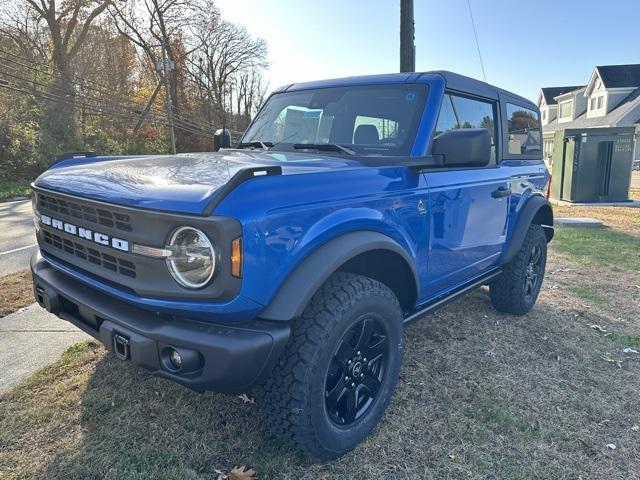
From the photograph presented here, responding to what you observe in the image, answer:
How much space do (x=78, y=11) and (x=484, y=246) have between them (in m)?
28.6

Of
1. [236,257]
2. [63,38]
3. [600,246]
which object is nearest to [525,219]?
[236,257]

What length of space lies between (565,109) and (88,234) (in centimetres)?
4506

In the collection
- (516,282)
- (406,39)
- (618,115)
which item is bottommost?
(516,282)

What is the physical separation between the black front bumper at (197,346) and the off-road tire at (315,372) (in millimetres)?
163

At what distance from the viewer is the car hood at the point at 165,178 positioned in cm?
185

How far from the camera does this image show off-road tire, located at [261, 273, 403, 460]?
6.70ft

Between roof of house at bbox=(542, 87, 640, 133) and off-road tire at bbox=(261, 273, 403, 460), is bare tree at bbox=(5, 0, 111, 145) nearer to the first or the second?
off-road tire at bbox=(261, 273, 403, 460)

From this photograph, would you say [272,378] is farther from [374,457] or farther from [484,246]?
[484,246]

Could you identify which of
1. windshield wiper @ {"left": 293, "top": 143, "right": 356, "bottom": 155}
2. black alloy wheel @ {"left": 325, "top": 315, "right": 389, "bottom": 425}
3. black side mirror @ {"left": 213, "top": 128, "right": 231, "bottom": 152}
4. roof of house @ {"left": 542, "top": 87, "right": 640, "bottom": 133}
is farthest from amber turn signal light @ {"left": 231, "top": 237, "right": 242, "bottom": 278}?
roof of house @ {"left": 542, "top": 87, "right": 640, "bottom": 133}

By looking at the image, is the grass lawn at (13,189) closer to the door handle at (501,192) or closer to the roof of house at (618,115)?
the door handle at (501,192)

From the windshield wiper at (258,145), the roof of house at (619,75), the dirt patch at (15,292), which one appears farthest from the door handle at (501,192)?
the roof of house at (619,75)

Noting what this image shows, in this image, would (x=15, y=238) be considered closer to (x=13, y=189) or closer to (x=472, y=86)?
(x=472, y=86)

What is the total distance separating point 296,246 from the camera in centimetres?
196

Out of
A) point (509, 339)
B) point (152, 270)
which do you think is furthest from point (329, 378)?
point (509, 339)
